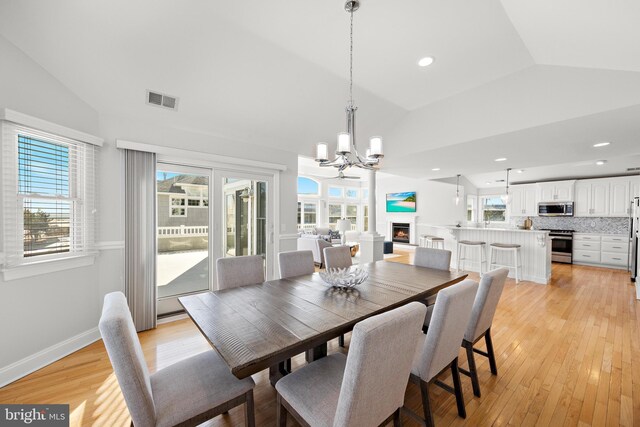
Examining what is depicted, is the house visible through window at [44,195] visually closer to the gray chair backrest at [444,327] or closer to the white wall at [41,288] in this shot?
the white wall at [41,288]

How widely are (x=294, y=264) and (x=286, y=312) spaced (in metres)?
1.07

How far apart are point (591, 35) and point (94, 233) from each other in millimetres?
4760

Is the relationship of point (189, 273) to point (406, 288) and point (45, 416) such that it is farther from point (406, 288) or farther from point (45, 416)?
point (406, 288)

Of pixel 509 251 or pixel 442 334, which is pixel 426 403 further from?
pixel 509 251

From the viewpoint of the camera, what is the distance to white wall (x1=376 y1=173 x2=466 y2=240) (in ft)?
27.6

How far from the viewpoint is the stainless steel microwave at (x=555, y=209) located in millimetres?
6645

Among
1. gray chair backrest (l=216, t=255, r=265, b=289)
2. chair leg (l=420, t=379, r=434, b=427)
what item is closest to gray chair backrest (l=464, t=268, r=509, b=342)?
chair leg (l=420, t=379, r=434, b=427)

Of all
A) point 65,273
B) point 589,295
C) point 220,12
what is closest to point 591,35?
point 220,12

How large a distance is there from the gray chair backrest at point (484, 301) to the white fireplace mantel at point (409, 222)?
7.47m

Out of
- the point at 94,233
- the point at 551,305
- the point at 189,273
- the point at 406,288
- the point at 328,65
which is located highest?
the point at 328,65

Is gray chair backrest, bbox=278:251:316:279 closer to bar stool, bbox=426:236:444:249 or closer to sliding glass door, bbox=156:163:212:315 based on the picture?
sliding glass door, bbox=156:163:212:315

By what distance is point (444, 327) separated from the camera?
55.2 inches

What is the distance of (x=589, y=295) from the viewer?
4.17m

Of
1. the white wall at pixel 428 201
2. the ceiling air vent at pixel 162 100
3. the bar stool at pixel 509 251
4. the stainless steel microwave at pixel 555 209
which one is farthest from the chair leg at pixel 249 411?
the stainless steel microwave at pixel 555 209
